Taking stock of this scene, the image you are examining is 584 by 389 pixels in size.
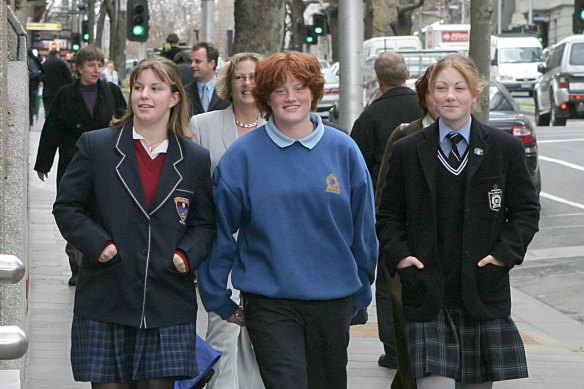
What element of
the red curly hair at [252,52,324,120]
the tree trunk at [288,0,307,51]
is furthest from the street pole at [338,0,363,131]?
the tree trunk at [288,0,307,51]

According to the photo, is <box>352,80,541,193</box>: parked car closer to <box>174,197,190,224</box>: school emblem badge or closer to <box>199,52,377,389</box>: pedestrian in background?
<box>199,52,377,389</box>: pedestrian in background

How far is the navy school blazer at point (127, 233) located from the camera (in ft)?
14.0

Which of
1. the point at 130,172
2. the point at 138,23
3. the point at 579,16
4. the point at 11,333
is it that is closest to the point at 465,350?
the point at 130,172

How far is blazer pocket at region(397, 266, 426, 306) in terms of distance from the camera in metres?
4.52

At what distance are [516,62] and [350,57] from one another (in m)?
37.9

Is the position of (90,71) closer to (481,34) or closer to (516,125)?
(481,34)

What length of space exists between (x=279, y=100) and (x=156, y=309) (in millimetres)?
919

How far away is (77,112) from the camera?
29.6ft

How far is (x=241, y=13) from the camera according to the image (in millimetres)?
10641

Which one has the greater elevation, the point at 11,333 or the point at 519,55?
the point at 519,55

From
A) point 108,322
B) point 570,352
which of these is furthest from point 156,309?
point 570,352

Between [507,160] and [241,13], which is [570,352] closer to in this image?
[507,160]

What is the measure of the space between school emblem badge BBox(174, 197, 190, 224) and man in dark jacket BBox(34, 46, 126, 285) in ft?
15.5

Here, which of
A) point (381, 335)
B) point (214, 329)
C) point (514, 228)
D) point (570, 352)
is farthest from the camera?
point (570, 352)
